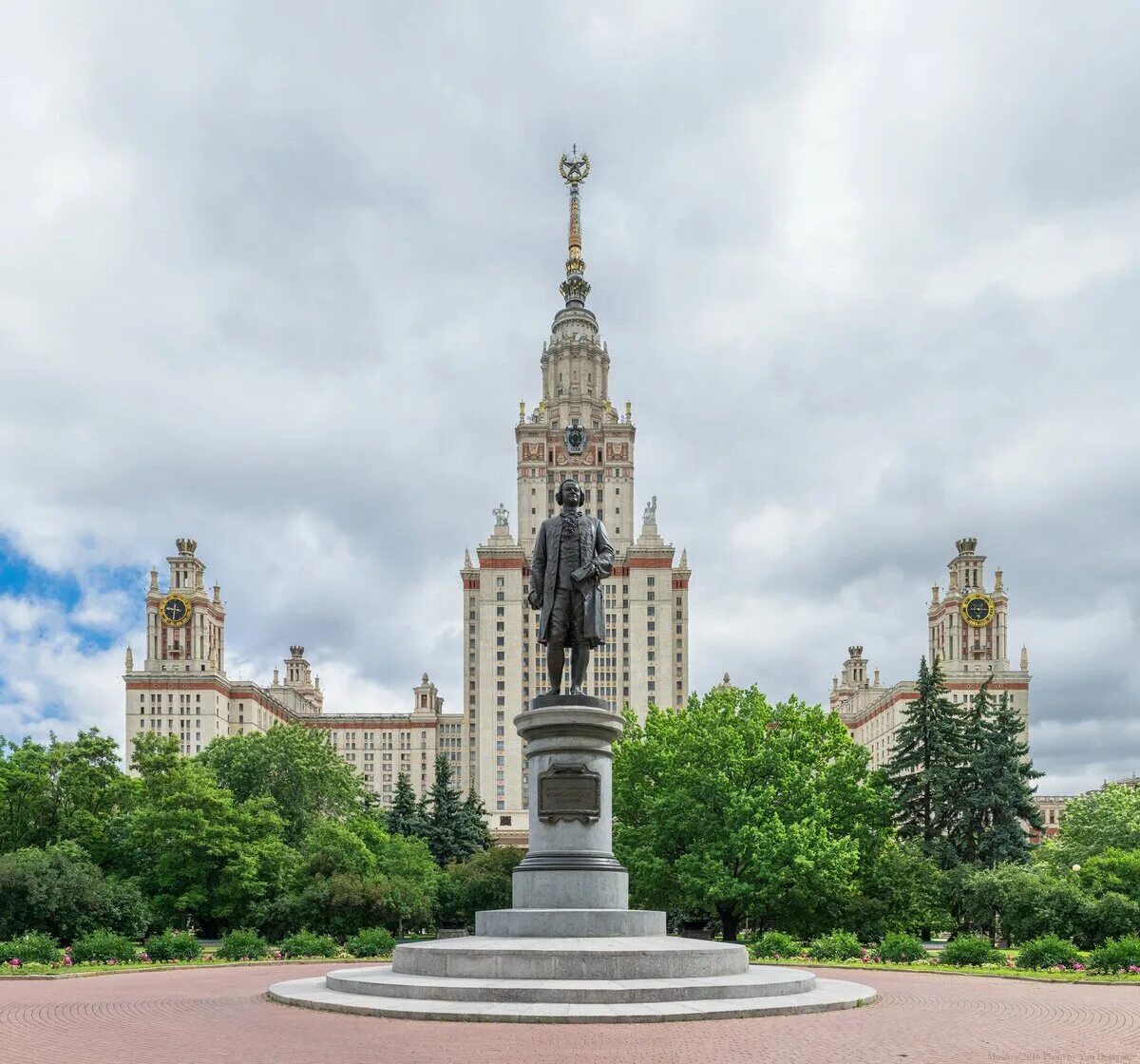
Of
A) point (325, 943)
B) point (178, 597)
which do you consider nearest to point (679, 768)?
point (325, 943)

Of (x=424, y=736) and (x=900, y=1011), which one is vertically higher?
(x=900, y=1011)

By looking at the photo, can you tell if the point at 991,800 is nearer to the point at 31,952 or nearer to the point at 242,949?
the point at 242,949

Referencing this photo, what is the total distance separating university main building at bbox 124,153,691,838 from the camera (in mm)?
153500

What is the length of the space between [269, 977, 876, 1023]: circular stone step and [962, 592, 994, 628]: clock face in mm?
145255

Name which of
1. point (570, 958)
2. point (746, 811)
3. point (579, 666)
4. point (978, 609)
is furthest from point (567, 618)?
point (978, 609)

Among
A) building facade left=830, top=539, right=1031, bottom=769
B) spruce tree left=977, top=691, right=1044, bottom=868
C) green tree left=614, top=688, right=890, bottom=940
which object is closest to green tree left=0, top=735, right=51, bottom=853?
green tree left=614, top=688, right=890, bottom=940

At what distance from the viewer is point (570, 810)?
21984 mm

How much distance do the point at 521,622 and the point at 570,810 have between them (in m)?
135

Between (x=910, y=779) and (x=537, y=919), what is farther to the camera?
(x=910, y=779)

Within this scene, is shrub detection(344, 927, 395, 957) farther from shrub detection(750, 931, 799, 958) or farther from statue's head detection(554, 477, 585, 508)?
statue's head detection(554, 477, 585, 508)

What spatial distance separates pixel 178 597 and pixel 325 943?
134 metres

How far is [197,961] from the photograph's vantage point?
28.9 metres

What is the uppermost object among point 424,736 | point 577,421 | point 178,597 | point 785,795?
point 577,421

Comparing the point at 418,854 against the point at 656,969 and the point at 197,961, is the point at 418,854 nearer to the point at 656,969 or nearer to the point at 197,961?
the point at 197,961
